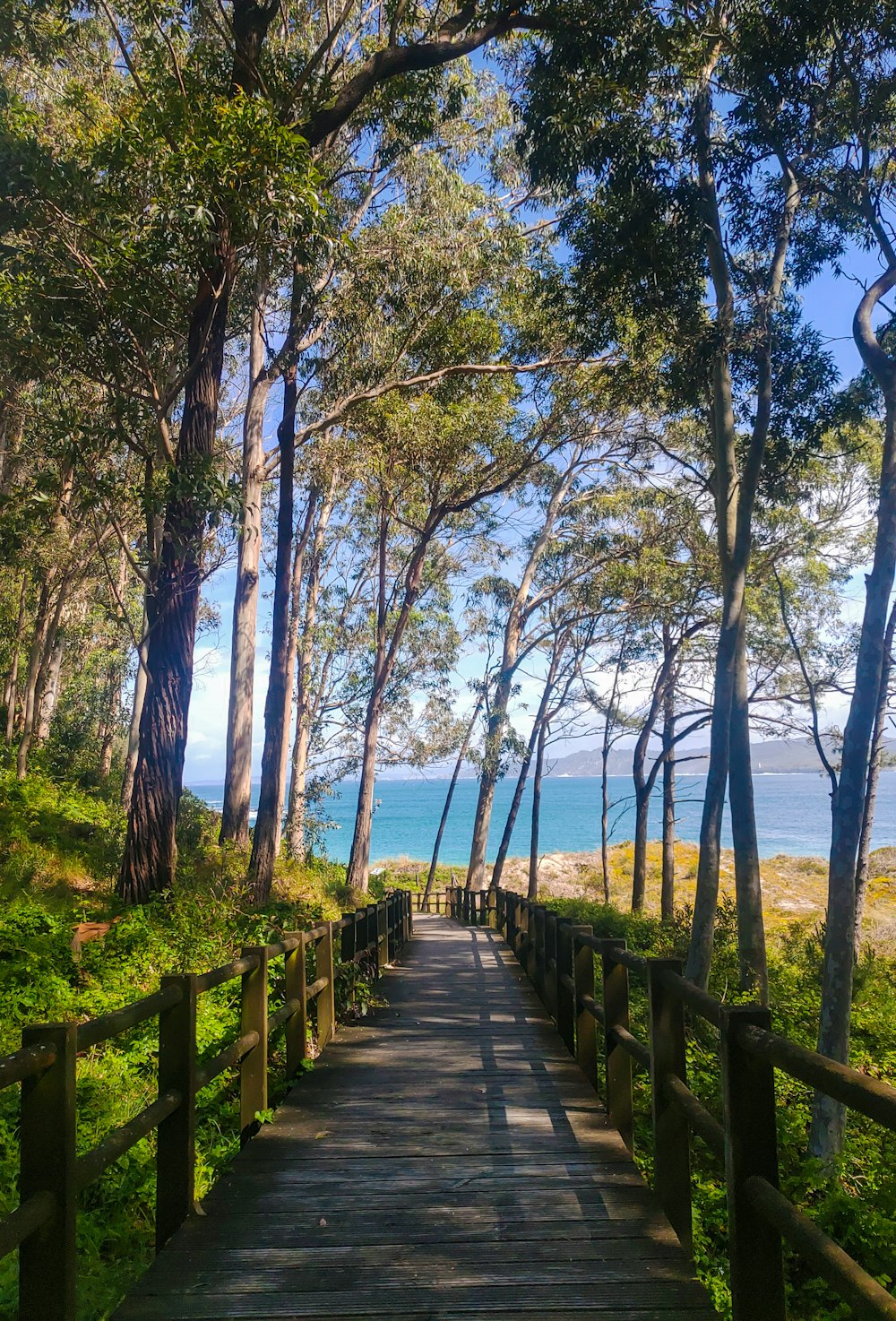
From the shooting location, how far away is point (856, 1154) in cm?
665

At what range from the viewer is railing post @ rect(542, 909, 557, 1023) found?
6984mm

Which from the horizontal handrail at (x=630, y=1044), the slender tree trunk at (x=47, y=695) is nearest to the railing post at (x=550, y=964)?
the horizontal handrail at (x=630, y=1044)

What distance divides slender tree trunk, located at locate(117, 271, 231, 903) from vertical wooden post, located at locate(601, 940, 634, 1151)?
644 cm

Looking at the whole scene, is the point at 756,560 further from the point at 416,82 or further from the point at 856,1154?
the point at 856,1154

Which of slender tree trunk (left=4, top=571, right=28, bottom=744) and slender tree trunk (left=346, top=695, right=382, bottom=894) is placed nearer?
slender tree trunk (left=346, top=695, right=382, bottom=894)

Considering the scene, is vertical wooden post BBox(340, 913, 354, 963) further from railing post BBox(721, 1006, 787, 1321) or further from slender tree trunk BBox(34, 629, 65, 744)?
slender tree trunk BBox(34, 629, 65, 744)

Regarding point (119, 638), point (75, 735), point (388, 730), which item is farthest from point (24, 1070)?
point (388, 730)

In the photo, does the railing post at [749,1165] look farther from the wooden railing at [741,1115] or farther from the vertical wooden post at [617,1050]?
the vertical wooden post at [617,1050]

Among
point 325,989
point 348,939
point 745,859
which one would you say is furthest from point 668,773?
point 325,989

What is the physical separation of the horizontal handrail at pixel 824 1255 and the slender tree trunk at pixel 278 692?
9.59 meters

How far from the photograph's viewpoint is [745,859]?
11.0 meters

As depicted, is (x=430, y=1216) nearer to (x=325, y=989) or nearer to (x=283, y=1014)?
(x=283, y=1014)

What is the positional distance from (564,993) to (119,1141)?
14.6ft

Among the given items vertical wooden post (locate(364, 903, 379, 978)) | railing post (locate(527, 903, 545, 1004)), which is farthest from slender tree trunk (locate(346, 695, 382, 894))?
railing post (locate(527, 903, 545, 1004))
